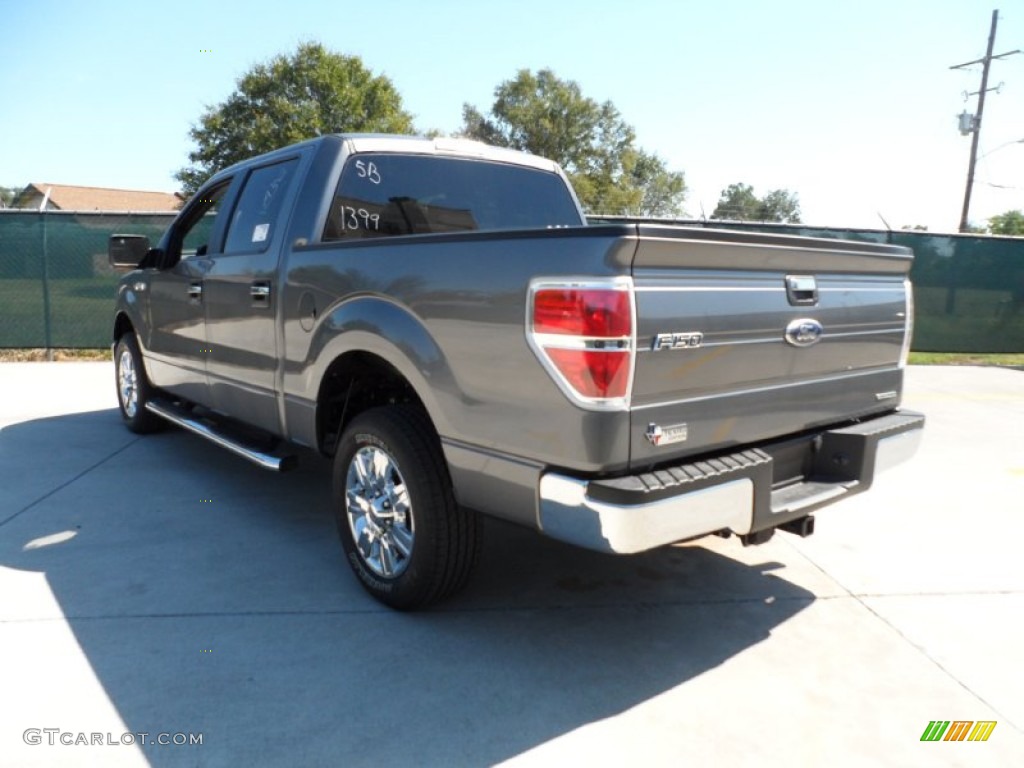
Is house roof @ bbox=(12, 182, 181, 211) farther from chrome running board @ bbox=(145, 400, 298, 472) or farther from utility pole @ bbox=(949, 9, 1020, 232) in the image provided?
chrome running board @ bbox=(145, 400, 298, 472)

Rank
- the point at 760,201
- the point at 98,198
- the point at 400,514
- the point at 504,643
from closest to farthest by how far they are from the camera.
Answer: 1. the point at 504,643
2. the point at 400,514
3. the point at 98,198
4. the point at 760,201

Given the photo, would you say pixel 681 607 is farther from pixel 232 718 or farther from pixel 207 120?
pixel 207 120

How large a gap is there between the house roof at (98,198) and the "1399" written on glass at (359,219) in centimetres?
5634

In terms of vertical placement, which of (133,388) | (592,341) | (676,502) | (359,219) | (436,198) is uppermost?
(436,198)

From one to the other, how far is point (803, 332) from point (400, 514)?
68.1 inches

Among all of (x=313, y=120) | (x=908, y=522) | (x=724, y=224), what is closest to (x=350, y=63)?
(x=313, y=120)

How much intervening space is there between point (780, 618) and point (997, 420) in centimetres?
580

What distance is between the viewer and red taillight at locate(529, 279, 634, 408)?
230cm

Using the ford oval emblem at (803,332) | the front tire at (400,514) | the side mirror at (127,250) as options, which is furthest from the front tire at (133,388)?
the ford oval emblem at (803,332)

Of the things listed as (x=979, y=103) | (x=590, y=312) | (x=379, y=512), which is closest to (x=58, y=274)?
(x=379, y=512)

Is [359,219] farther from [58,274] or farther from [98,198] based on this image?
[98,198]

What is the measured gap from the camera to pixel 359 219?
12.7 feet

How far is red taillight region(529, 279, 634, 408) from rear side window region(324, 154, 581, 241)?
5.86 ft

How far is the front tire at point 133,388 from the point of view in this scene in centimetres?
599
